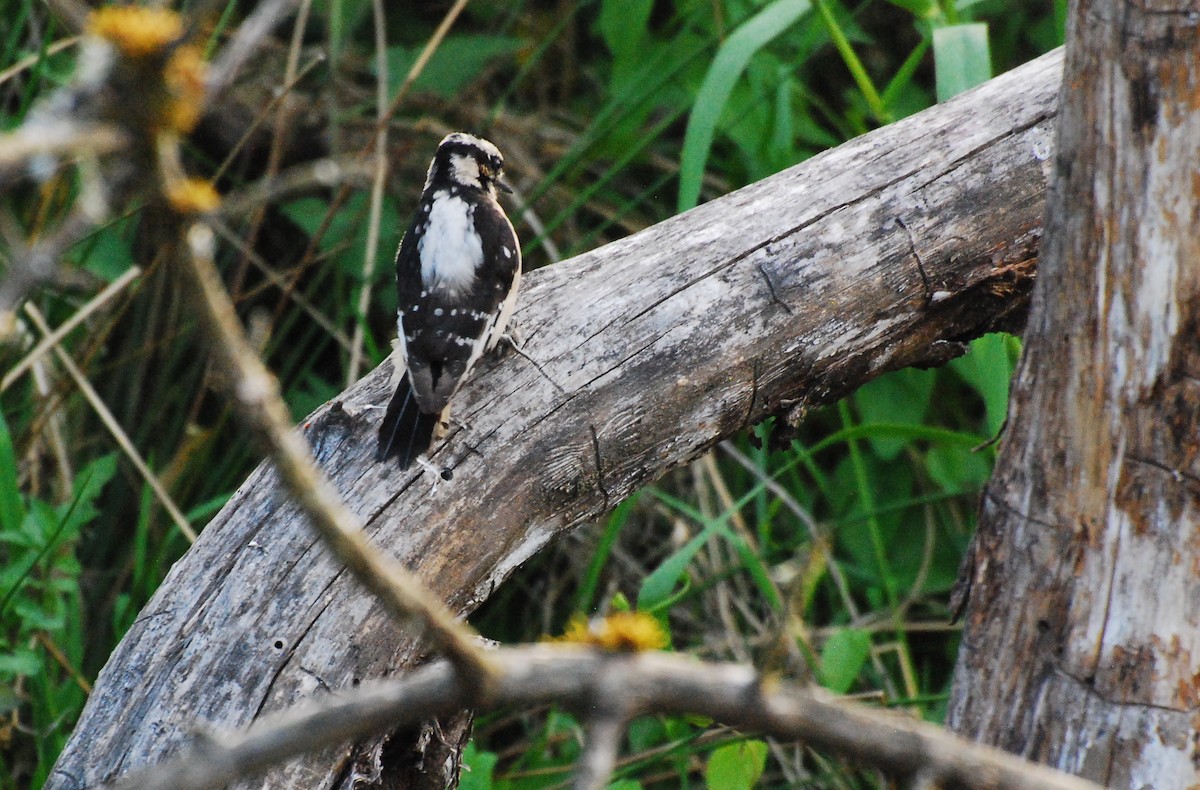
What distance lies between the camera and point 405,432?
7.78ft

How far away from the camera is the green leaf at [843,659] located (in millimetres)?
2648

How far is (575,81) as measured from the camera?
496 centimetres

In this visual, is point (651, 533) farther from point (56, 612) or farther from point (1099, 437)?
point (1099, 437)

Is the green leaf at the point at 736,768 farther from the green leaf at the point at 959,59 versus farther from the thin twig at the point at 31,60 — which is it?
the thin twig at the point at 31,60

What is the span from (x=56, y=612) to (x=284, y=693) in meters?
1.13

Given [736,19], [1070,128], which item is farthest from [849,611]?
[1070,128]

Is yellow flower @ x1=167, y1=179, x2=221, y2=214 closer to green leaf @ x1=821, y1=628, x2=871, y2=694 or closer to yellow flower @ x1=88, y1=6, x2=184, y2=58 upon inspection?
yellow flower @ x1=88, y1=6, x2=184, y2=58

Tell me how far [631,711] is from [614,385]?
1.51m

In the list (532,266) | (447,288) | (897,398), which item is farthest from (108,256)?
(897,398)

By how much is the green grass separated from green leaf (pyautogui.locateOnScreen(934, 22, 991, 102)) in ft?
0.34

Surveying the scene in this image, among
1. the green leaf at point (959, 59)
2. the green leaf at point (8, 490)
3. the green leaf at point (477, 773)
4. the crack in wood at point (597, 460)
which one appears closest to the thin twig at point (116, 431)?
the green leaf at point (8, 490)

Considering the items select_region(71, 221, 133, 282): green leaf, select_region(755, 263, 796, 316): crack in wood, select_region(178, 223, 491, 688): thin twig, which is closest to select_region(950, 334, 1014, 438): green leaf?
select_region(755, 263, 796, 316): crack in wood

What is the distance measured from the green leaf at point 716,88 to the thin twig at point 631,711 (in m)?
1.90

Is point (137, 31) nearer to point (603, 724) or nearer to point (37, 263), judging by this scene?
point (37, 263)
